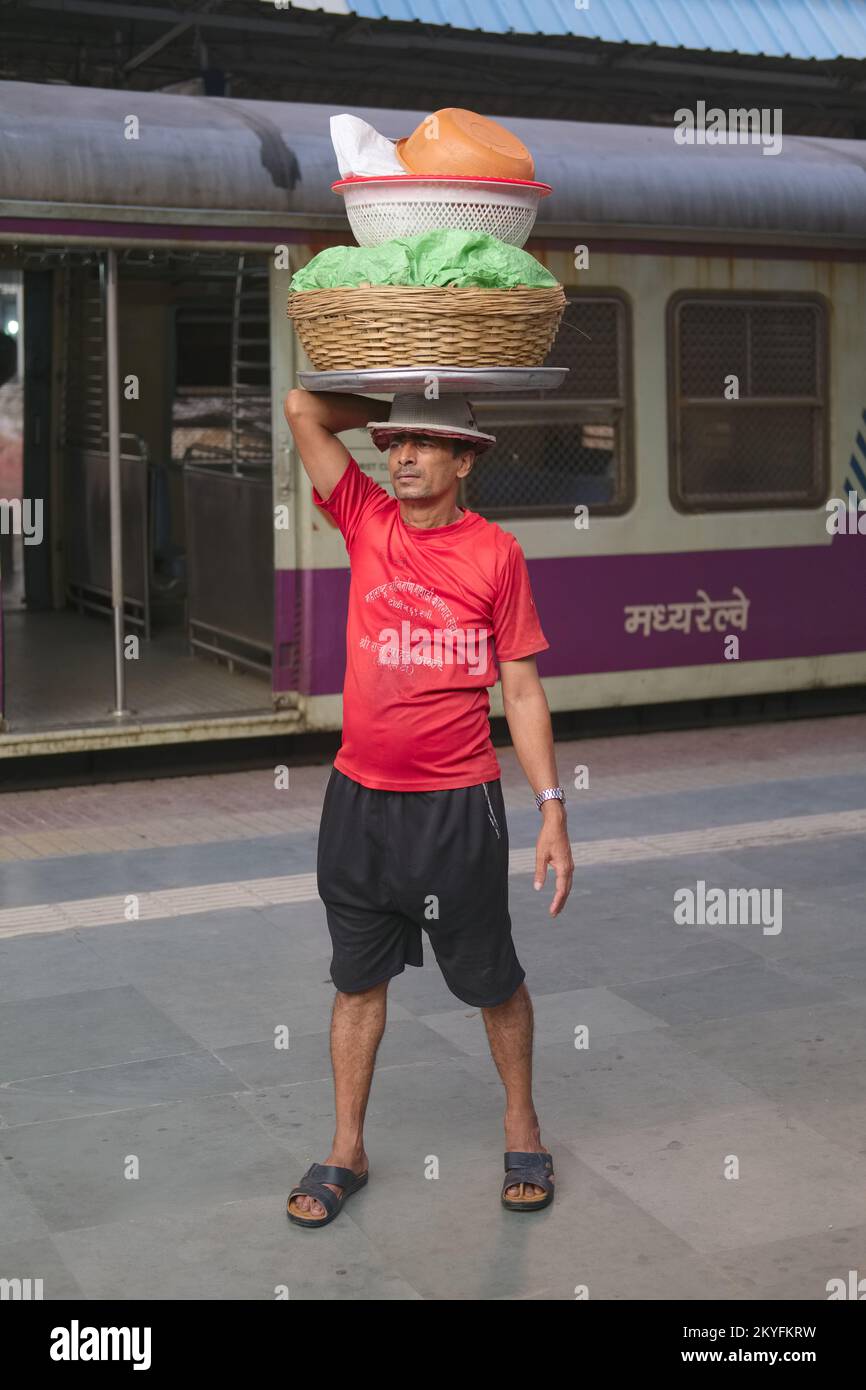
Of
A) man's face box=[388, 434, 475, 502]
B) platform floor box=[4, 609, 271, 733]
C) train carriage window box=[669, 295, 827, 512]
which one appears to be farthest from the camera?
train carriage window box=[669, 295, 827, 512]

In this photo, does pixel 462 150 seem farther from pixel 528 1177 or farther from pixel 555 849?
pixel 528 1177

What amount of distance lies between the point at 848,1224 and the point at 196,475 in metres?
7.51

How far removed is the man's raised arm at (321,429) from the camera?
4.33 metres

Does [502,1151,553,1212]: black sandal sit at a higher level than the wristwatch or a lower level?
lower

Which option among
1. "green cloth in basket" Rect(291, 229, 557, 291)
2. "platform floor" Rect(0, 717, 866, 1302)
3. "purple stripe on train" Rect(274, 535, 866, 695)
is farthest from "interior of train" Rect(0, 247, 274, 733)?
"green cloth in basket" Rect(291, 229, 557, 291)

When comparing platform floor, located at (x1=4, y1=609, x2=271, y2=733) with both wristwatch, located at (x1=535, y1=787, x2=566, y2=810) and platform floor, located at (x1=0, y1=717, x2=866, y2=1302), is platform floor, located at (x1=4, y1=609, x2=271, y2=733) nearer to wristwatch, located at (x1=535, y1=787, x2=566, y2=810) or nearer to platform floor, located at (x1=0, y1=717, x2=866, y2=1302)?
platform floor, located at (x1=0, y1=717, x2=866, y2=1302)

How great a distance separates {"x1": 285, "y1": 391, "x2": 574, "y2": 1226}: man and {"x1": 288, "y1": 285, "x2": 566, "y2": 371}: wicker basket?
167mm

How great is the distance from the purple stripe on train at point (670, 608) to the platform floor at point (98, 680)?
60 centimetres

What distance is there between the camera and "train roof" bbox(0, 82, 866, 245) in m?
8.27

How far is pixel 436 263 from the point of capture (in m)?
4.16

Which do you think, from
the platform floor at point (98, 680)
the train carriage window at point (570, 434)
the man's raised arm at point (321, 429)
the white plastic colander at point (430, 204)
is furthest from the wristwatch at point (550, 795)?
the train carriage window at point (570, 434)

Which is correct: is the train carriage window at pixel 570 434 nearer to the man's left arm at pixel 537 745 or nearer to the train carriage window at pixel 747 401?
the train carriage window at pixel 747 401

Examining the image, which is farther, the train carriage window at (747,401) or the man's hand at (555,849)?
the train carriage window at (747,401)

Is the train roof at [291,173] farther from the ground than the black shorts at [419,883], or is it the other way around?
the train roof at [291,173]
